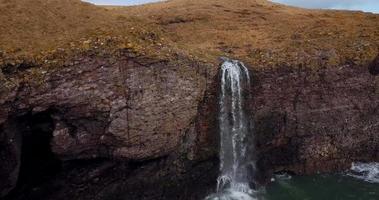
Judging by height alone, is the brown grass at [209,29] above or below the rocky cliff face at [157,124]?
above

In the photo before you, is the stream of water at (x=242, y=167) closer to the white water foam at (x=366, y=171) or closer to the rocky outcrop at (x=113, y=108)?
the white water foam at (x=366, y=171)

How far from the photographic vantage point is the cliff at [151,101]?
25.0 m

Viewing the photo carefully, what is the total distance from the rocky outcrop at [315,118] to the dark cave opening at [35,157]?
43.5 feet

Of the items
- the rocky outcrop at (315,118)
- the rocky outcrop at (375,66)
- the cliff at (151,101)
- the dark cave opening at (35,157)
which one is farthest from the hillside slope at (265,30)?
the dark cave opening at (35,157)

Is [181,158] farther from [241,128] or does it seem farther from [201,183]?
[241,128]

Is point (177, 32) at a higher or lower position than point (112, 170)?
higher

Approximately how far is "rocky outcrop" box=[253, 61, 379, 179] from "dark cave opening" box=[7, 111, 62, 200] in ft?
43.5

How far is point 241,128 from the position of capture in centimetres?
3172

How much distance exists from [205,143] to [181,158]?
1987 mm

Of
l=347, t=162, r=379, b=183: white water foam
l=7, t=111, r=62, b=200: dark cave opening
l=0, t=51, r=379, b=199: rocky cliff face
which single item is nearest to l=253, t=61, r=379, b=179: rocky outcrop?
l=0, t=51, r=379, b=199: rocky cliff face

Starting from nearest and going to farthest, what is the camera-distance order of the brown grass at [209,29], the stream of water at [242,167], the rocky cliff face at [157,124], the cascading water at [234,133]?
the rocky cliff face at [157,124], the brown grass at [209,29], the stream of water at [242,167], the cascading water at [234,133]

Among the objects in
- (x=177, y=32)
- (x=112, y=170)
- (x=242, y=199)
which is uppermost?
(x=177, y=32)

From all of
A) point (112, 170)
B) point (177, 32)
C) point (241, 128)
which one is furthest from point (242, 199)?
point (177, 32)

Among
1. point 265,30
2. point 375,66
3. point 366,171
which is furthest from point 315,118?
point 265,30
